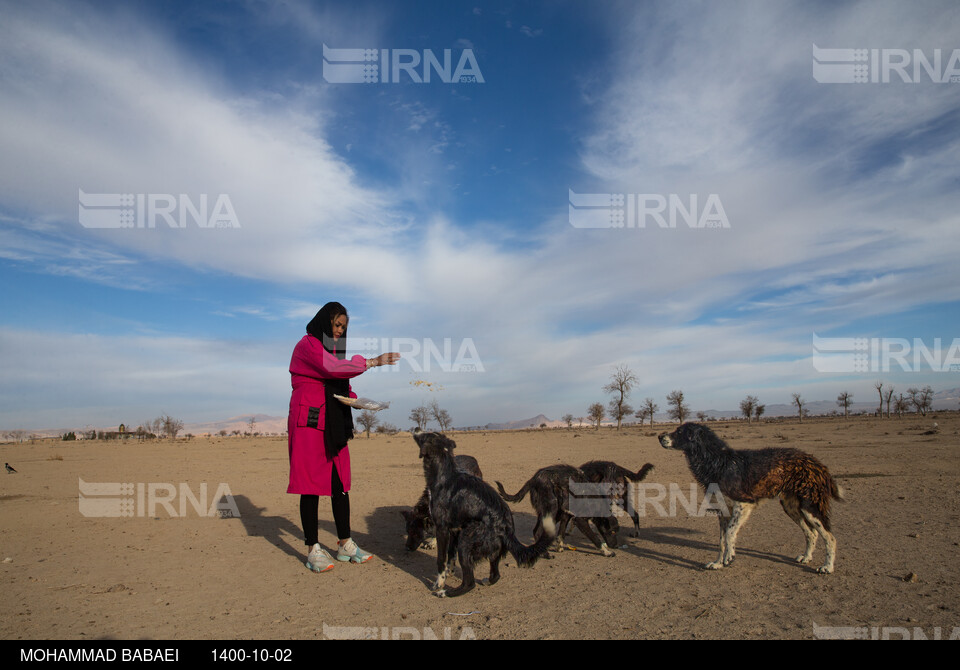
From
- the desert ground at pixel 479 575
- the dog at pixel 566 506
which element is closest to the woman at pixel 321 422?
the desert ground at pixel 479 575

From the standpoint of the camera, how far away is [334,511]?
7488 mm

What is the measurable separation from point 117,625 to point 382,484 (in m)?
11.1

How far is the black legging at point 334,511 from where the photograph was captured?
7.28 meters

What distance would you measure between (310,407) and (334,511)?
1579mm

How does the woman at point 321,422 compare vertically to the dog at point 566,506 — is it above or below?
above

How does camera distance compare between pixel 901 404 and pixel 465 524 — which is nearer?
pixel 465 524

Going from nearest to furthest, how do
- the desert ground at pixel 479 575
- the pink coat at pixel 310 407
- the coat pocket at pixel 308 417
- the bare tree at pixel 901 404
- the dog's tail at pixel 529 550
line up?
1. the desert ground at pixel 479 575
2. the dog's tail at pixel 529 550
3. the pink coat at pixel 310 407
4. the coat pocket at pixel 308 417
5. the bare tree at pixel 901 404

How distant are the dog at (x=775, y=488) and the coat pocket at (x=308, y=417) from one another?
5564mm

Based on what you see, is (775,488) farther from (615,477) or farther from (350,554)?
(350,554)

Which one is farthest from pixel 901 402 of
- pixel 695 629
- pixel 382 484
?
pixel 695 629

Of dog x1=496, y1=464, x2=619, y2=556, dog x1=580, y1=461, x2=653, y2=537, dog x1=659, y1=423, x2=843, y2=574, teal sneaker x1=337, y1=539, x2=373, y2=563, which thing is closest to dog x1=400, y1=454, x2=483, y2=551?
teal sneaker x1=337, y1=539, x2=373, y2=563

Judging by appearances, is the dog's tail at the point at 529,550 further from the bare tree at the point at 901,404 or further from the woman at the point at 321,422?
the bare tree at the point at 901,404

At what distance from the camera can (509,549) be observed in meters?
6.24

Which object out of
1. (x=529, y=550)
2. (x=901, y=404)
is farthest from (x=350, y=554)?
(x=901, y=404)
